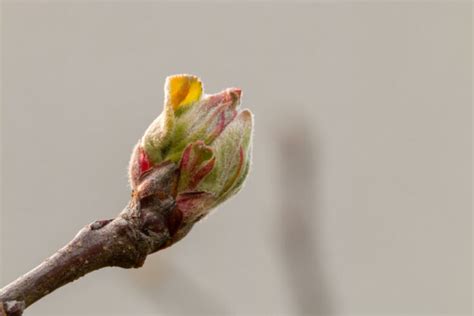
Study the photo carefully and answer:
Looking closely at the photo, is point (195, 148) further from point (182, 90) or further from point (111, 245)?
point (111, 245)

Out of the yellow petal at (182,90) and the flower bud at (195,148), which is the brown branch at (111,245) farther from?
the yellow petal at (182,90)

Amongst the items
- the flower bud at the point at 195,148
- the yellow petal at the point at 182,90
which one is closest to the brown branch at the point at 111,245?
the flower bud at the point at 195,148

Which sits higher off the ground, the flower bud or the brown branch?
the flower bud

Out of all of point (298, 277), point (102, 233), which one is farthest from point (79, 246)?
point (298, 277)

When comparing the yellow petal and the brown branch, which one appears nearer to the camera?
the brown branch

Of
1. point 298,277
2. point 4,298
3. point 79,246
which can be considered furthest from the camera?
point 298,277

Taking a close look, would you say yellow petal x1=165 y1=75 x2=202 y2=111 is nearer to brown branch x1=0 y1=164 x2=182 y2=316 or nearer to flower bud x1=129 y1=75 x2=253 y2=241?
flower bud x1=129 y1=75 x2=253 y2=241

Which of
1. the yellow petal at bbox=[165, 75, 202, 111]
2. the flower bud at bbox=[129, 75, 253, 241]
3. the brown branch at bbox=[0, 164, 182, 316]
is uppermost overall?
the yellow petal at bbox=[165, 75, 202, 111]

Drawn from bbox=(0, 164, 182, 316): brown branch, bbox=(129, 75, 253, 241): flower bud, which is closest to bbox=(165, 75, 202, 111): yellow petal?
bbox=(129, 75, 253, 241): flower bud

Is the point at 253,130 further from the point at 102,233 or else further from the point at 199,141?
the point at 102,233

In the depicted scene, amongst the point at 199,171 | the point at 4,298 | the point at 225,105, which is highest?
the point at 225,105
